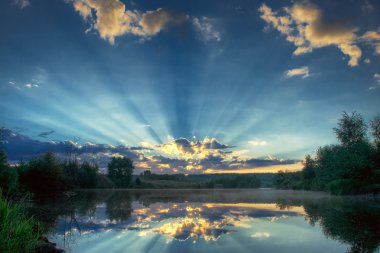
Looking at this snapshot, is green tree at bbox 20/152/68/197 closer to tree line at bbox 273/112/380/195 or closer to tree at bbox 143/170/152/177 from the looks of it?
tree line at bbox 273/112/380/195

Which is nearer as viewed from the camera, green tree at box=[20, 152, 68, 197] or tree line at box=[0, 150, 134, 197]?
tree line at box=[0, 150, 134, 197]

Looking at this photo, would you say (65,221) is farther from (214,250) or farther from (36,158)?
(36,158)

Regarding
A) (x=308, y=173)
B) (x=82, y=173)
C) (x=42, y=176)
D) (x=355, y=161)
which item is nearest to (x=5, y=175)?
(x=42, y=176)

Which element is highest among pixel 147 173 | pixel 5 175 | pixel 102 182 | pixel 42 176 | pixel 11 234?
pixel 147 173

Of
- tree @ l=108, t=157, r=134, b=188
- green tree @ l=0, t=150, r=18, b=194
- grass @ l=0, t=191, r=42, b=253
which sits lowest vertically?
grass @ l=0, t=191, r=42, b=253

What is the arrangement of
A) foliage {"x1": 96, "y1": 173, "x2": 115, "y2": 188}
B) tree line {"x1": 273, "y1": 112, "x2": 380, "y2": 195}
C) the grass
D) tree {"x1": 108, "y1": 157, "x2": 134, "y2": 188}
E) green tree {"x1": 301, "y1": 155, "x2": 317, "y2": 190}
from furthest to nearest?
1. tree {"x1": 108, "y1": 157, "x2": 134, "y2": 188}
2. foliage {"x1": 96, "y1": 173, "x2": 115, "y2": 188}
3. green tree {"x1": 301, "y1": 155, "x2": 317, "y2": 190}
4. tree line {"x1": 273, "y1": 112, "x2": 380, "y2": 195}
5. the grass

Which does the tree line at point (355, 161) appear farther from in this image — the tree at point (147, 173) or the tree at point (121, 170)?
the tree at point (147, 173)

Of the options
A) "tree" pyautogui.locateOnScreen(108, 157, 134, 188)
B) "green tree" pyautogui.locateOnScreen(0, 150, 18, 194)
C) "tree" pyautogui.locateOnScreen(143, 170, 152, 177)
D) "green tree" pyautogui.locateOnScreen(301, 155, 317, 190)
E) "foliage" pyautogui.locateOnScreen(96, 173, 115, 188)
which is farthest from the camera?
"tree" pyautogui.locateOnScreen(143, 170, 152, 177)

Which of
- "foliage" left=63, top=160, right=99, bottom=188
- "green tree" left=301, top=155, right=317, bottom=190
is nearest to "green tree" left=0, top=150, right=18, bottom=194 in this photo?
"foliage" left=63, top=160, right=99, bottom=188

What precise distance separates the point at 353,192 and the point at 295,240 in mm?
51578

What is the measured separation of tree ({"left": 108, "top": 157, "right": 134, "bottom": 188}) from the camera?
14550 cm

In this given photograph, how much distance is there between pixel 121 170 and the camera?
149000mm

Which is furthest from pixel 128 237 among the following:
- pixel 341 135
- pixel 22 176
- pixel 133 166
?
pixel 133 166

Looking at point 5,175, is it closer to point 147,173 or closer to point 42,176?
point 42,176
